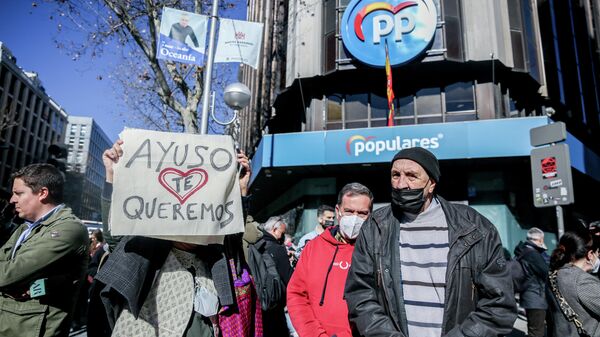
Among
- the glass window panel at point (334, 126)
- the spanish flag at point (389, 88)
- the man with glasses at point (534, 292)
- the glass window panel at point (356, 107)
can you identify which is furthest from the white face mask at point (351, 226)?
the glass window panel at point (356, 107)

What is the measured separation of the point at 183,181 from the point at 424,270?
1519 mm

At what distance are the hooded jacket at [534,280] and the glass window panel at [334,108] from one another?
1005 centimetres

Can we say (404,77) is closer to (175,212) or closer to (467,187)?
(467,187)

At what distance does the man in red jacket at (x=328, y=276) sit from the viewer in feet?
8.55

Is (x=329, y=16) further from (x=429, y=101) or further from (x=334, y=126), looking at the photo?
(x=429, y=101)

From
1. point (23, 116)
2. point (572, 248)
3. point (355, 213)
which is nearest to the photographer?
point (355, 213)

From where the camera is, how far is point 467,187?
560 inches

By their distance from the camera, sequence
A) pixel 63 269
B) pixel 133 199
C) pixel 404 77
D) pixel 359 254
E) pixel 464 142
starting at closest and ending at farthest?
pixel 133 199, pixel 359 254, pixel 63 269, pixel 464 142, pixel 404 77

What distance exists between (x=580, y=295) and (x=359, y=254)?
7.19 feet

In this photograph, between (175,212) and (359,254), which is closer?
(175,212)

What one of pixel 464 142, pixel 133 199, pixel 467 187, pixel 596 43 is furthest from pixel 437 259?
pixel 596 43

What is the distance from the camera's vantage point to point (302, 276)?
283 cm

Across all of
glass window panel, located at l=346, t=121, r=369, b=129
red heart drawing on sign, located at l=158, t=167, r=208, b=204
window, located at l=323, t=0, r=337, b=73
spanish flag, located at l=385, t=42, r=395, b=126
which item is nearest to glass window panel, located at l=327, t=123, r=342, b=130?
glass window panel, located at l=346, t=121, r=369, b=129

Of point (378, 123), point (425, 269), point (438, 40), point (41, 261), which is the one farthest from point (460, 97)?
point (41, 261)
